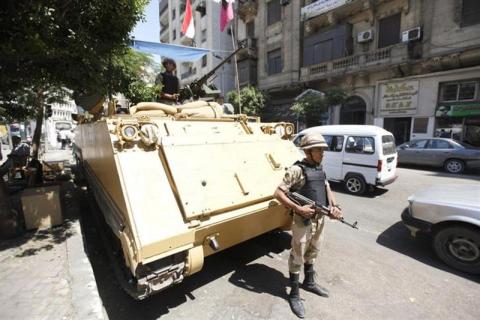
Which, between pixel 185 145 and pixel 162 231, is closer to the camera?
pixel 162 231

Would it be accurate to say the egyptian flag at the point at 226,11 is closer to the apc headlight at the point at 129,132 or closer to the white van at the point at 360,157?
the white van at the point at 360,157

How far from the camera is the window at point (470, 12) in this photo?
12.8 metres

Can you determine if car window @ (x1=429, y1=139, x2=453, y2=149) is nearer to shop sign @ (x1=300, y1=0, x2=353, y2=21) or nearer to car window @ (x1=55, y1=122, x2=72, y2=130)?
shop sign @ (x1=300, y1=0, x2=353, y2=21)

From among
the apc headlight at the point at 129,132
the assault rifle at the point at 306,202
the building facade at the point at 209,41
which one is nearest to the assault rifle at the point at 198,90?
the apc headlight at the point at 129,132

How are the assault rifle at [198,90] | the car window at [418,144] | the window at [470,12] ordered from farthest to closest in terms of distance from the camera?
the window at [470,12]
the car window at [418,144]
the assault rifle at [198,90]

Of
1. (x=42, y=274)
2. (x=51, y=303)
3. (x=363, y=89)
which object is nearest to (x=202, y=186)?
(x=51, y=303)

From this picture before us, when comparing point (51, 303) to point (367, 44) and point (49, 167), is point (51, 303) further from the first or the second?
point (367, 44)

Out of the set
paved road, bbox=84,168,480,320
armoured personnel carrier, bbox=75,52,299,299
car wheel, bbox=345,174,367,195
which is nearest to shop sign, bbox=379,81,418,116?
car wheel, bbox=345,174,367,195

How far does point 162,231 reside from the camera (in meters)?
2.48

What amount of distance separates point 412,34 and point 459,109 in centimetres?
458

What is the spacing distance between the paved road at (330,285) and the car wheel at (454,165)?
7524mm

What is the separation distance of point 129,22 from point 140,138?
2063 mm

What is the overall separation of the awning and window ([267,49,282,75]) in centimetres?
1444

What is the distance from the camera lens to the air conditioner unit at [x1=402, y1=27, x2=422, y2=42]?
47.4 ft
